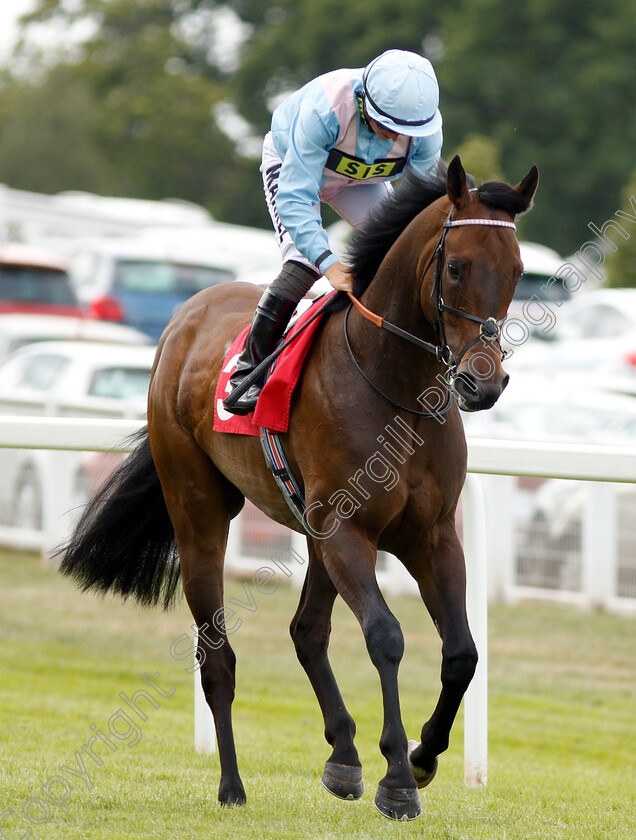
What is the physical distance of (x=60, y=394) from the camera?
11828 millimetres

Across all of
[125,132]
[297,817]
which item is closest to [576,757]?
[297,817]

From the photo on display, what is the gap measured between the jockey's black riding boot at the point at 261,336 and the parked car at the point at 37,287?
13.5 meters

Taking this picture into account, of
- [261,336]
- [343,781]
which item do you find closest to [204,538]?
[261,336]

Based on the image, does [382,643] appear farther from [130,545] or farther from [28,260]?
[28,260]

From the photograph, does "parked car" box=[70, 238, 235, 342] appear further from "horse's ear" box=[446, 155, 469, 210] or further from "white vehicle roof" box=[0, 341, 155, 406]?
"horse's ear" box=[446, 155, 469, 210]

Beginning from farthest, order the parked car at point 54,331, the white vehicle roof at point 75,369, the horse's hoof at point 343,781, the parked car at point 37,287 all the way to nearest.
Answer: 1. the parked car at point 37,287
2. the parked car at point 54,331
3. the white vehicle roof at point 75,369
4. the horse's hoof at point 343,781

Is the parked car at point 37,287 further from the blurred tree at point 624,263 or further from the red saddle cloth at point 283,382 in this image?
the red saddle cloth at point 283,382

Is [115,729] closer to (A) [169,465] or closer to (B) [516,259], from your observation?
(A) [169,465]

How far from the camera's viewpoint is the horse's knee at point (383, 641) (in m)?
3.85

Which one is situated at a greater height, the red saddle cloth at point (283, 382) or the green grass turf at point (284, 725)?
the red saddle cloth at point (283, 382)

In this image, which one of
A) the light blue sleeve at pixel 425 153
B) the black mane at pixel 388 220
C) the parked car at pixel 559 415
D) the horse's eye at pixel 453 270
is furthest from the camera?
the parked car at pixel 559 415

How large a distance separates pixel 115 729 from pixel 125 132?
39321 mm

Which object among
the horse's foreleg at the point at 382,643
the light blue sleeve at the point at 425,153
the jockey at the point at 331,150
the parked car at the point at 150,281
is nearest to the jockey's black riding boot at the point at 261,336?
the jockey at the point at 331,150

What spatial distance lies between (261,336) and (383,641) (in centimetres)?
119
